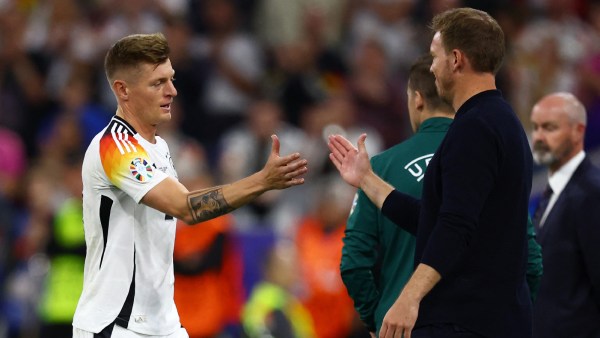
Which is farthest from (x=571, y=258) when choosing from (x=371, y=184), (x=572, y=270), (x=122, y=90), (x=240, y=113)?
(x=240, y=113)

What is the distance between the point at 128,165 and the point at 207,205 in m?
0.42

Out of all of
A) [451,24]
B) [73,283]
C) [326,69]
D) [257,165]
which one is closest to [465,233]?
[451,24]

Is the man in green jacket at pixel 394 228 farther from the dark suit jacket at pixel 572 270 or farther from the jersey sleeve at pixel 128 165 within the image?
the jersey sleeve at pixel 128 165

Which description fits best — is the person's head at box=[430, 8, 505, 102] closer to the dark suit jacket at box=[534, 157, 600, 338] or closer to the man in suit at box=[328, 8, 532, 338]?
the man in suit at box=[328, 8, 532, 338]

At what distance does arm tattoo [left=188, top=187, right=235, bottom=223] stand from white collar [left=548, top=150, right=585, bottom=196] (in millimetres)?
2405

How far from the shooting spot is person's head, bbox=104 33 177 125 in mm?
5156

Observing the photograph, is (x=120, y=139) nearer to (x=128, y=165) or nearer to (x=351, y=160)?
(x=128, y=165)

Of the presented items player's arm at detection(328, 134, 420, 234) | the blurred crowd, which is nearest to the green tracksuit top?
player's arm at detection(328, 134, 420, 234)

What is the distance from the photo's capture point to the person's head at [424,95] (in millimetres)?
5484

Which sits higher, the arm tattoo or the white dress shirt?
the arm tattoo

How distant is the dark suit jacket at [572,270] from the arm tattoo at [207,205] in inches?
86.6

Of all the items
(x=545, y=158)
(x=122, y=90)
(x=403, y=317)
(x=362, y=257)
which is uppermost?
(x=122, y=90)

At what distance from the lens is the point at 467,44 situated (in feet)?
14.9

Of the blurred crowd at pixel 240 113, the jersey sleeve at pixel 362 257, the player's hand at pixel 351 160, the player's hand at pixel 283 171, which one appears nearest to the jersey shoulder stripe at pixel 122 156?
the player's hand at pixel 283 171
